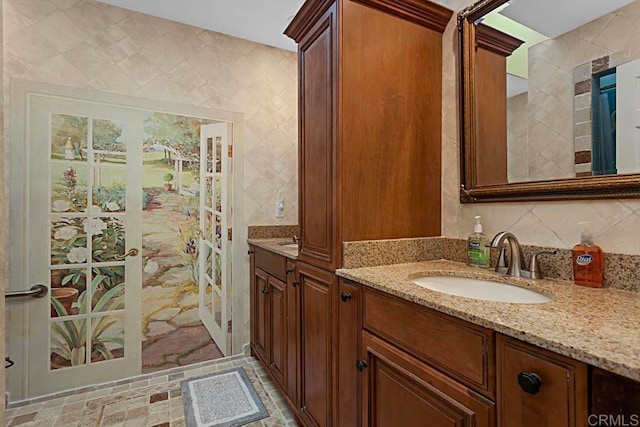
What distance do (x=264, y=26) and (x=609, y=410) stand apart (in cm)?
267

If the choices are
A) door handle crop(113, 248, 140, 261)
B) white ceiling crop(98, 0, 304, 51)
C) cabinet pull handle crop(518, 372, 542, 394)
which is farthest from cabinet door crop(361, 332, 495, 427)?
white ceiling crop(98, 0, 304, 51)

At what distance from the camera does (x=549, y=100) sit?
1151 millimetres

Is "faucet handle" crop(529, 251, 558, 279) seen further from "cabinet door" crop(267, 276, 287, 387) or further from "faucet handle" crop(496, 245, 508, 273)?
"cabinet door" crop(267, 276, 287, 387)

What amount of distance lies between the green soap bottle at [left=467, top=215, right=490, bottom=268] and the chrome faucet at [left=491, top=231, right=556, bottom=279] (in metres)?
0.09

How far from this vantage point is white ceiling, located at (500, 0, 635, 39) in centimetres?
103

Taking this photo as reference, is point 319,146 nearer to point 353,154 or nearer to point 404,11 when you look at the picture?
point 353,154

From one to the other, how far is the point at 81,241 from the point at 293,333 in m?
1.58

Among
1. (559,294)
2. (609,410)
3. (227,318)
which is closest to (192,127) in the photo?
(227,318)

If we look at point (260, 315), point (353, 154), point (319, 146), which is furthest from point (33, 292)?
point (353, 154)

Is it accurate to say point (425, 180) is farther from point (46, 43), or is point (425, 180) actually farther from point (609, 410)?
point (46, 43)

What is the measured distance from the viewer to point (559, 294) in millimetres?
892

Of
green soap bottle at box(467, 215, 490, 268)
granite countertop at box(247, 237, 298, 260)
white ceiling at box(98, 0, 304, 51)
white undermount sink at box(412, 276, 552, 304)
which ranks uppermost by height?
white ceiling at box(98, 0, 304, 51)

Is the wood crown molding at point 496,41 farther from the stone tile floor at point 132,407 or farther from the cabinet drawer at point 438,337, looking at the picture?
the stone tile floor at point 132,407

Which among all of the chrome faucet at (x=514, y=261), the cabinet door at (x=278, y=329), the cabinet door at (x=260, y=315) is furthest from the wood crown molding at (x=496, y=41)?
the cabinet door at (x=260, y=315)
